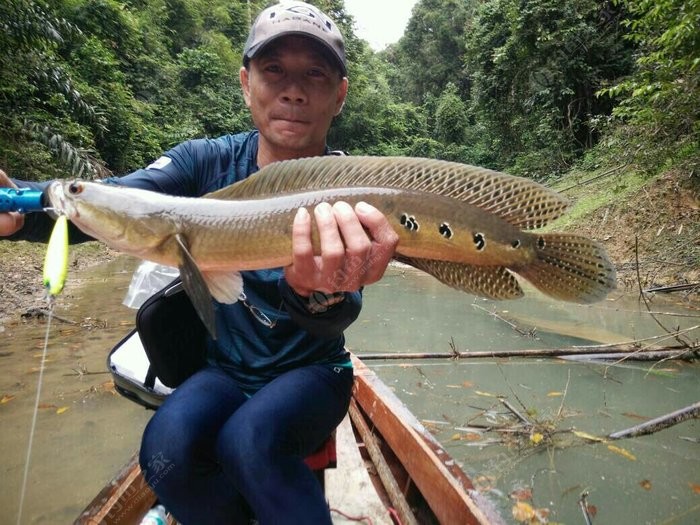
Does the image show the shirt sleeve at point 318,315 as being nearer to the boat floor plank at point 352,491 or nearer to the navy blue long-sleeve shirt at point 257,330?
the navy blue long-sleeve shirt at point 257,330

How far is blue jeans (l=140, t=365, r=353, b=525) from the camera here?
156 centimetres

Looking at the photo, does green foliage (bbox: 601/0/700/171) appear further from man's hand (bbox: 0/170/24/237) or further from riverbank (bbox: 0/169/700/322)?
man's hand (bbox: 0/170/24/237)

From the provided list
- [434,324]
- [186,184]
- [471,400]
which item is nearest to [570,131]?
[434,324]

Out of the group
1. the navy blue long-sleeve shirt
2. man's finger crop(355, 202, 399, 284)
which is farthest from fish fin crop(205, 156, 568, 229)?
the navy blue long-sleeve shirt

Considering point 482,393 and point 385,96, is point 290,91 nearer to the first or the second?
point 482,393

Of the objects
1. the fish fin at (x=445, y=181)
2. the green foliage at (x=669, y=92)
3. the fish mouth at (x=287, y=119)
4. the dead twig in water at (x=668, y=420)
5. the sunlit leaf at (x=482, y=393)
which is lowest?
the sunlit leaf at (x=482, y=393)

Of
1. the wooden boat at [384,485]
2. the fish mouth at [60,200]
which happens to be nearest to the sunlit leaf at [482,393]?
the wooden boat at [384,485]

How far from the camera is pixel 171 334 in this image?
1937 millimetres

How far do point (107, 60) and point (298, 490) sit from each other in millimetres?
19109

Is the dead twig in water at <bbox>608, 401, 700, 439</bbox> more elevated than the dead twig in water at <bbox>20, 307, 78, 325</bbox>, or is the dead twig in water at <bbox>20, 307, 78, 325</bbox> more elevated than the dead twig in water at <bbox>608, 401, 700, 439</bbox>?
the dead twig in water at <bbox>608, 401, 700, 439</bbox>

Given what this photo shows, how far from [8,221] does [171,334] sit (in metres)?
0.70

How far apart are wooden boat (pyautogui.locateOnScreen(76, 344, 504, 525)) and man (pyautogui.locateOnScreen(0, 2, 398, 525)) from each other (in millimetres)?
830

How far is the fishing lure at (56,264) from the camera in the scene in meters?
1.32

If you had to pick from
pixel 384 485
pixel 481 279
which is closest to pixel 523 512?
pixel 384 485
